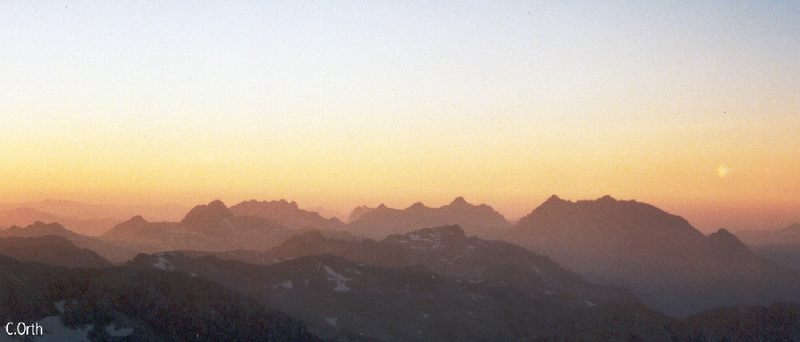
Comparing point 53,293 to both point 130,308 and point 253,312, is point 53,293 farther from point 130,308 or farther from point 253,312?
point 253,312

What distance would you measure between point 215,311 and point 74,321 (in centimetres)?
4190

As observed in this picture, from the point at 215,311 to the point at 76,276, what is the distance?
4122 cm

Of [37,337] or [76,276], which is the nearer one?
[37,337]

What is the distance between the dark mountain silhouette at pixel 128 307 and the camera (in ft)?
485

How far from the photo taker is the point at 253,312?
190 metres

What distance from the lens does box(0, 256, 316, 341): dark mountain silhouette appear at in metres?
148

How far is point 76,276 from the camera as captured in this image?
6762 inches

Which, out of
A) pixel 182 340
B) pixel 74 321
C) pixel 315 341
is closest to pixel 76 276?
pixel 74 321

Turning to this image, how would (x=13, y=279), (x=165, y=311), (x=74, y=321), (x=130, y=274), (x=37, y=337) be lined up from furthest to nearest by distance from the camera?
(x=130, y=274) < (x=165, y=311) < (x=13, y=279) < (x=74, y=321) < (x=37, y=337)

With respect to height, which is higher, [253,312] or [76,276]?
[76,276]

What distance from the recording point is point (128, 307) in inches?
6501

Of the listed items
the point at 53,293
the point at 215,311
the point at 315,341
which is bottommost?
the point at 315,341

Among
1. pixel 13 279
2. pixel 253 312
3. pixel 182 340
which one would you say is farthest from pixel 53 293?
pixel 253 312

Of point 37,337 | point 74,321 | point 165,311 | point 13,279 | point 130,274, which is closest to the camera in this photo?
point 37,337
